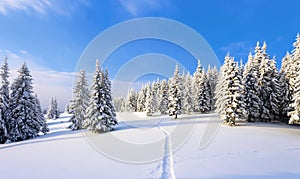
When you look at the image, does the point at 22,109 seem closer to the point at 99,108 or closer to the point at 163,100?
the point at 99,108

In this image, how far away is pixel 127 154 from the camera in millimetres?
12172

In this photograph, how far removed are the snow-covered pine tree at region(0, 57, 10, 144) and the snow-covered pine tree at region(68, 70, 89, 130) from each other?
9.24 metres

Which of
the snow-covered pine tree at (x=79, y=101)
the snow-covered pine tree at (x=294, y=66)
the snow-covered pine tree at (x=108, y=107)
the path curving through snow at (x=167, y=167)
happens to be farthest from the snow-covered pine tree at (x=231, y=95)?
the snow-covered pine tree at (x=79, y=101)

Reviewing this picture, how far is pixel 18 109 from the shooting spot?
82.3 ft

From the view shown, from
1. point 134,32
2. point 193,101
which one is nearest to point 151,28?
point 134,32

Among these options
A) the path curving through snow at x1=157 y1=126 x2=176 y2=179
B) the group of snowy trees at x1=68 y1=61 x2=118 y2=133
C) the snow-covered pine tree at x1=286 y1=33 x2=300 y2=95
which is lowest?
the path curving through snow at x1=157 y1=126 x2=176 y2=179

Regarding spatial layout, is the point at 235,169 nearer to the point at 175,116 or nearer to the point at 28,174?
the point at 28,174

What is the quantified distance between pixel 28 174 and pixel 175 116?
3382 centimetres

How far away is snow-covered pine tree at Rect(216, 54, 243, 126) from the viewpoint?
27.9 meters

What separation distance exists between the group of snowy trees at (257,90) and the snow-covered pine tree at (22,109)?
27.9 meters

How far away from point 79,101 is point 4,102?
33.5 ft

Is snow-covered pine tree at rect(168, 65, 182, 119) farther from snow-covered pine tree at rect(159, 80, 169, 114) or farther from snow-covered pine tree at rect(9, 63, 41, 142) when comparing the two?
snow-covered pine tree at rect(9, 63, 41, 142)

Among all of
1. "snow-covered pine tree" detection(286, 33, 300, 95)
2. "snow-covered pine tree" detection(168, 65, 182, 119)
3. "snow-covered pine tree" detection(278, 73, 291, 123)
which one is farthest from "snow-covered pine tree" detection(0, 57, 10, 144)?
"snow-covered pine tree" detection(278, 73, 291, 123)

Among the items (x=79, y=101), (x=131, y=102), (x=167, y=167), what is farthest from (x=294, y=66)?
(x=131, y=102)
